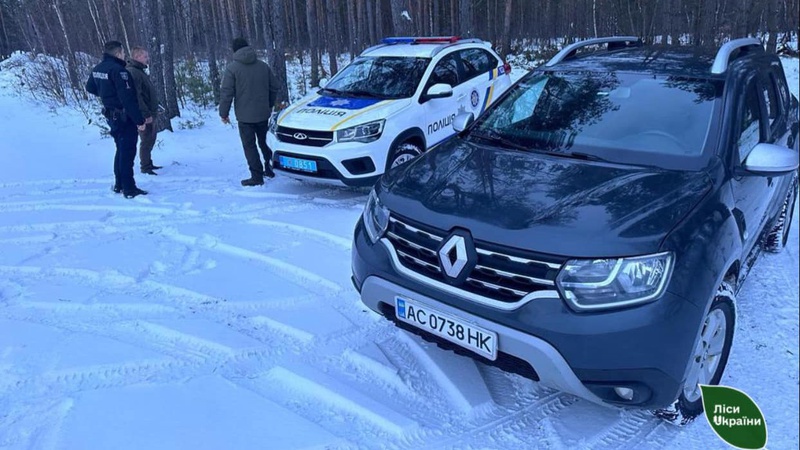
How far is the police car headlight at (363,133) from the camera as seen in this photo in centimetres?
620

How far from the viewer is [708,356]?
2773 millimetres

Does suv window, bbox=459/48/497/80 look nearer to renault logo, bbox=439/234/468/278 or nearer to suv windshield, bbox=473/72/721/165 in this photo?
suv windshield, bbox=473/72/721/165

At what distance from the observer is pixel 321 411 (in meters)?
2.88

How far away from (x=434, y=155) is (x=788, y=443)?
7.75 ft

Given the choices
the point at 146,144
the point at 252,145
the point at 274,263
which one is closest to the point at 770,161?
the point at 274,263

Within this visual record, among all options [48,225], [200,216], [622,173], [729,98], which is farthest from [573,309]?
[48,225]

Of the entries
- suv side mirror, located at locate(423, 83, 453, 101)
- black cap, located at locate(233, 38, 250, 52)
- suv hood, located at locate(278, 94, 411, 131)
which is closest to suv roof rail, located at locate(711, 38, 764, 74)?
suv side mirror, located at locate(423, 83, 453, 101)

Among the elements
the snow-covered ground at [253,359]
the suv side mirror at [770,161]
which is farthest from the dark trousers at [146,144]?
the suv side mirror at [770,161]

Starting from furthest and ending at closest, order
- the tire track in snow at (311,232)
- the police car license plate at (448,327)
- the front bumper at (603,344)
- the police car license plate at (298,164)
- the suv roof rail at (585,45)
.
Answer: the police car license plate at (298,164) → the tire track in snow at (311,232) → the suv roof rail at (585,45) → the police car license plate at (448,327) → the front bumper at (603,344)

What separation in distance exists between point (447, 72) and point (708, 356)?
5.22 m

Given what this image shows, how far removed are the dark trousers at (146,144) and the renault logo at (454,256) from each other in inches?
242

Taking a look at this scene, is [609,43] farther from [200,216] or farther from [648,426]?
[200,216]

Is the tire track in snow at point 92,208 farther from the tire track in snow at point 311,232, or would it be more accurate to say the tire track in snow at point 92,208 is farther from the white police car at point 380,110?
the white police car at point 380,110

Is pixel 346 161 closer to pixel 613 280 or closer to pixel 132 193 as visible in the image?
pixel 132 193
